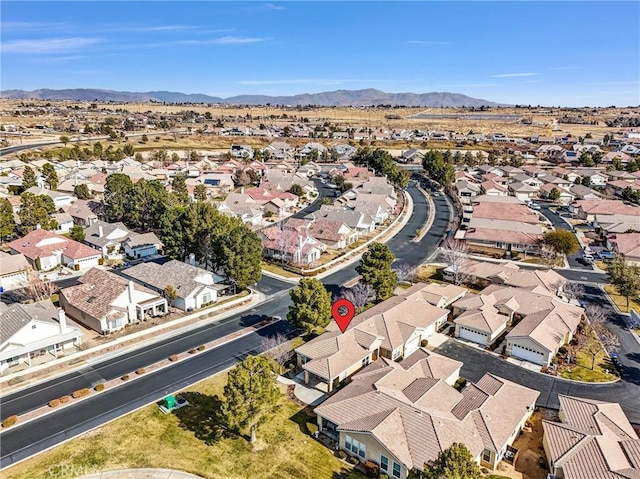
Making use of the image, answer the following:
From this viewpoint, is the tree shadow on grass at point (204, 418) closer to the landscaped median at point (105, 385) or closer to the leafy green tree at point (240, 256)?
the landscaped median at point (105, 385)

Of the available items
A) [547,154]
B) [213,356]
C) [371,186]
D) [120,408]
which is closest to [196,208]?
[213,356]

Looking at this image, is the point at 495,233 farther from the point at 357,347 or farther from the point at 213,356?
the point at 213,356

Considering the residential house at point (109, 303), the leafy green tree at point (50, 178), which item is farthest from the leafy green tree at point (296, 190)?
the residential house at point (109, 303)

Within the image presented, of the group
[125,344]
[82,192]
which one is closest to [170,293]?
[125,344]

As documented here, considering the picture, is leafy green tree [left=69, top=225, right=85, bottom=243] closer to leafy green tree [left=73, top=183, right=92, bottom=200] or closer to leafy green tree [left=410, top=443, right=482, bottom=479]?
leafy green tree [left=73, top=183, right=92, bottom=200]

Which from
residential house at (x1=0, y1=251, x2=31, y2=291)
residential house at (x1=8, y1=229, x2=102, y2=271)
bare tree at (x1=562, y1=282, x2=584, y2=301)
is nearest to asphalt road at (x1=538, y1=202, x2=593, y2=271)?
bare tree at (x1=562, y1=282, x2=584, y2=301)
